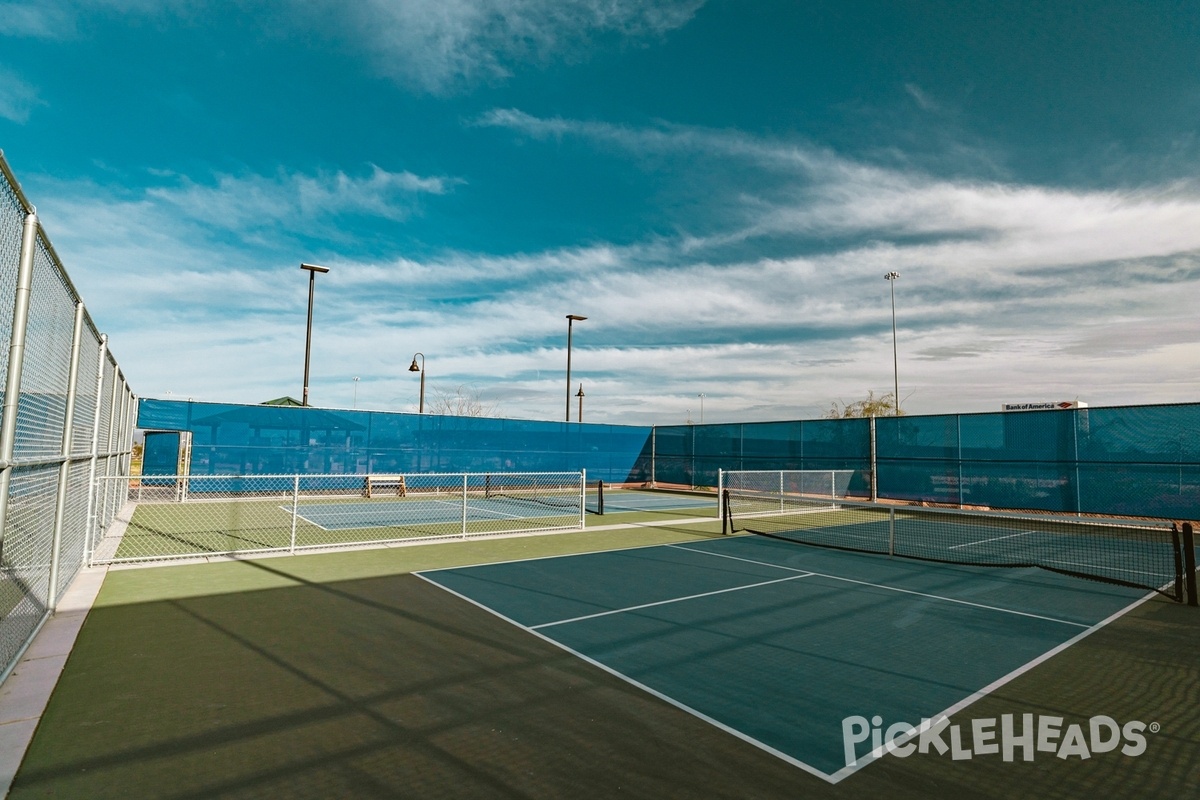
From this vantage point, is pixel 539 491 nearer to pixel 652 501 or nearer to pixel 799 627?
pixel 652 501

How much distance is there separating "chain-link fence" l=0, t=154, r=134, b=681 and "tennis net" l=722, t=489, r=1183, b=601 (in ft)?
40.1

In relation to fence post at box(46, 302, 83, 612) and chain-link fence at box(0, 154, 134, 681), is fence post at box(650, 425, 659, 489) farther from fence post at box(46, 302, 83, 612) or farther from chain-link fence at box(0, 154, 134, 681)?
fence post at box(46, 302, 83, 612)

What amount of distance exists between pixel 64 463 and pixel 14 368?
252 cm

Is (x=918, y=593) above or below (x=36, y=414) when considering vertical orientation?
below

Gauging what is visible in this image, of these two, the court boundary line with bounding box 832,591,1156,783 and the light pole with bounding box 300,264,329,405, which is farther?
the light pole with bounding box 300,264,329,405

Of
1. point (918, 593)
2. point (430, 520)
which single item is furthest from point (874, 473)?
point (430, 520)

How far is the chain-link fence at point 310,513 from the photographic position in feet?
40.4

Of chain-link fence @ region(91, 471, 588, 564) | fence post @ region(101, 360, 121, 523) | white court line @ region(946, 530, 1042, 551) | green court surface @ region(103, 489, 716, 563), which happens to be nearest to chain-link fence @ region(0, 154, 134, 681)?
chain-link fence @ region(91, 471, 588, 564)

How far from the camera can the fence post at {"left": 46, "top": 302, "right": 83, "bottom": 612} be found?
6867mm

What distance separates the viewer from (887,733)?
4.56 m

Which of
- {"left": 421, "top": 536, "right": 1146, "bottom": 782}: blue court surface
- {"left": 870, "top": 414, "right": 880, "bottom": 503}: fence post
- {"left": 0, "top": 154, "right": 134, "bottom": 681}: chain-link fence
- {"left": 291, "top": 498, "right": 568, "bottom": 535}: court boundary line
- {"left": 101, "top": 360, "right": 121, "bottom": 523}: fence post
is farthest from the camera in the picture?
{"left": 870, "top": 414, "right": 880, "bottom": 503}: fence post

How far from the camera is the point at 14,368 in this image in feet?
15.5

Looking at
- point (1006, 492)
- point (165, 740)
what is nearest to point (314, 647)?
point (165, 740)

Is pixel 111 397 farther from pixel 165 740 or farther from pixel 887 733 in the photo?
pixel 887 733
